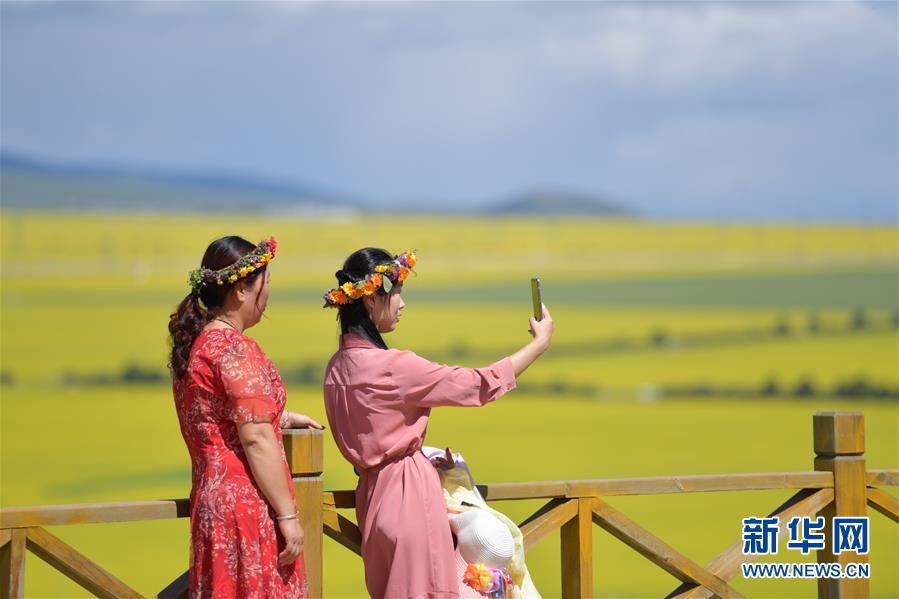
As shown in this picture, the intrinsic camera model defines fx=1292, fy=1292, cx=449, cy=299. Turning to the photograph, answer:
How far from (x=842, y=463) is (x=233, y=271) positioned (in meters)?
2.19

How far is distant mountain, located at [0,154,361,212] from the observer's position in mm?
119562

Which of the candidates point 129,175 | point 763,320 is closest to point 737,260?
point 763,320

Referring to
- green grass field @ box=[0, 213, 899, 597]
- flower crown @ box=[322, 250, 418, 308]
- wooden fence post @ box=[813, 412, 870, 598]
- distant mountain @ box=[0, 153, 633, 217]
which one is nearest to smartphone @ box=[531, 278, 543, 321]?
flower crown @ box=[322, 250, 418, 308]

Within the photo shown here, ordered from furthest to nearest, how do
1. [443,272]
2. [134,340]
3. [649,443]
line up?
[443,272], [134,340], [649,443]

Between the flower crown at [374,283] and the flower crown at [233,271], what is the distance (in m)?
0.22

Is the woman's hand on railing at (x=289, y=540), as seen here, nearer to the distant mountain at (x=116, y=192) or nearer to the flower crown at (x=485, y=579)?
the flower crown at (x=485, y=579)

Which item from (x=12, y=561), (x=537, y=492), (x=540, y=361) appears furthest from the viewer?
(x=540, y=361)

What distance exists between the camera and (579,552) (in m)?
3.92

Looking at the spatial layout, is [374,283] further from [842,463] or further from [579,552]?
[842,463]

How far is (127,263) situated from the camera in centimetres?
5450

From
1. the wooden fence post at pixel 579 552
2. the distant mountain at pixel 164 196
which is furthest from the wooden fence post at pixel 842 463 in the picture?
the distant mountain at pixel 164 196

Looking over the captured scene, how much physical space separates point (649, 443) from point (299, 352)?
15450 millimetres

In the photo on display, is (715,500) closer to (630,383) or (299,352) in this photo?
(630,383)

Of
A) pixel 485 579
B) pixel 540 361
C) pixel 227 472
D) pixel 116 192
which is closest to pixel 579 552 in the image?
pixel 485 579
